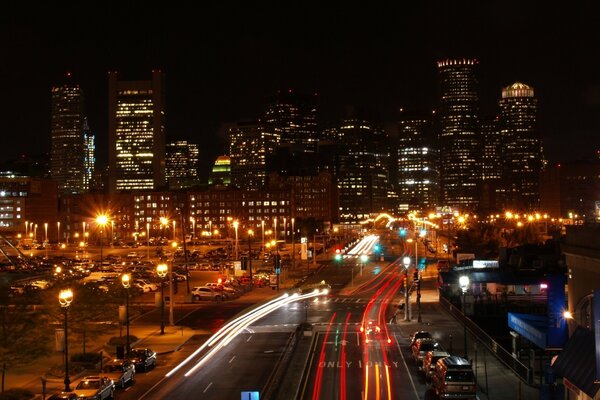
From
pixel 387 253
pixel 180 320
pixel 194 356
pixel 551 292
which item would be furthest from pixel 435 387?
pixel 387 253

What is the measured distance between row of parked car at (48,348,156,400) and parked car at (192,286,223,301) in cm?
2984

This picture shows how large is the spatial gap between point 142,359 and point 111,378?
163 inches

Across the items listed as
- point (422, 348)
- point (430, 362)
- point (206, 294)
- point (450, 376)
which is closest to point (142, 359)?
point (422, 348)

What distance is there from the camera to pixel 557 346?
28.6 meters

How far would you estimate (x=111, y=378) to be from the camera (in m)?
31.1

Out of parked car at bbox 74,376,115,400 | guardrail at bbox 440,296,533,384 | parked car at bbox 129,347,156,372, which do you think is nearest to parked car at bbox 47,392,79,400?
parked car at bbox 74,376,115,400

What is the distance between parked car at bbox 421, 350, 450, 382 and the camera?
102ft

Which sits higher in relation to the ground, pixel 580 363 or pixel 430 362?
pixel 580 363

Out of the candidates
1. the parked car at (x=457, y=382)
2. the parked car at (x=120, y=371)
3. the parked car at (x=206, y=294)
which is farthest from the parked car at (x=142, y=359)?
the parked car at (x=206, y=294)

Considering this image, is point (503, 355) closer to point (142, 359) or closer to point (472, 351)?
point (472, 351)

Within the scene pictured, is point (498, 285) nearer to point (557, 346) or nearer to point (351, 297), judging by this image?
point (351, 297)

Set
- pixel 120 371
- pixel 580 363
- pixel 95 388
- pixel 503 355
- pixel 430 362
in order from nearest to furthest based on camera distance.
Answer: pixel 580 363 → pixel 95 388 → pixel 430 362 → pixel 120 371 → pixel 503 355

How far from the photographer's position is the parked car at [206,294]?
66.2 m

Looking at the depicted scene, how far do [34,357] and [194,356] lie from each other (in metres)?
9.86
